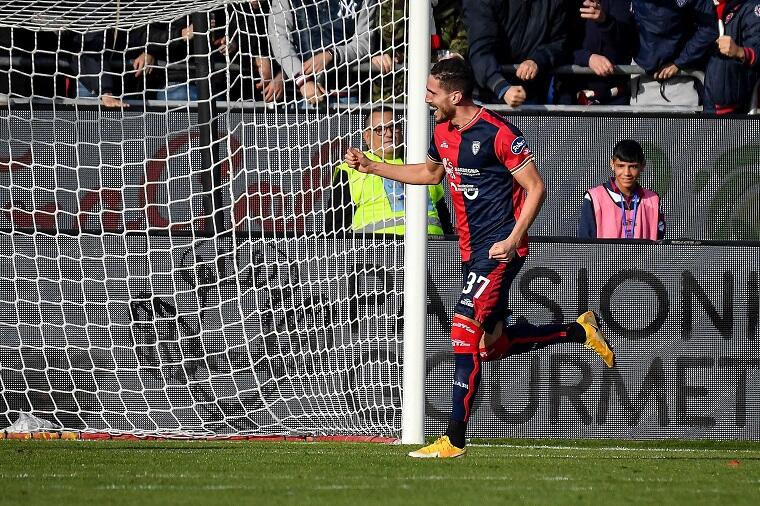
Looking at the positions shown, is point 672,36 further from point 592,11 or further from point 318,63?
point 318,63

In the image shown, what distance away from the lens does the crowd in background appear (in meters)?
8.61

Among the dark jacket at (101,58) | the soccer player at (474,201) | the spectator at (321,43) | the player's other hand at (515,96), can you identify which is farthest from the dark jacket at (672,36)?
the dark jacket at (101,58)

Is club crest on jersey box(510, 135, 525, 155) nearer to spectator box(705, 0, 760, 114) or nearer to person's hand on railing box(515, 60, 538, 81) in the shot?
person's hand on railing box(515, 60, 538, 81)

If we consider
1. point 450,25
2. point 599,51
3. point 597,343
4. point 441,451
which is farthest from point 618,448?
point 450,25

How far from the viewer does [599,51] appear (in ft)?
32.3

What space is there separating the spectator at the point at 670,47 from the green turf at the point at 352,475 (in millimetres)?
3327

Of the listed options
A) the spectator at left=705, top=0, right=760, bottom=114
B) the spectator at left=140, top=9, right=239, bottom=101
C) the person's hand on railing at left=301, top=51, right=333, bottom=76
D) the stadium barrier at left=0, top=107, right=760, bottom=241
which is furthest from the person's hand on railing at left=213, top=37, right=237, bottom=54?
the spectator at left=705, top=0, right=760, bottom=114

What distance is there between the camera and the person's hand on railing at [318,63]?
850cm

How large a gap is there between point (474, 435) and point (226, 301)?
6.62 feet

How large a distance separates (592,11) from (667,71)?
770 millimetres

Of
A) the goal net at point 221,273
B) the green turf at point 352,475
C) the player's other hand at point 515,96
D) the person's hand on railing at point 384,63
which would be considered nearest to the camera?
the green turf at point 352,475

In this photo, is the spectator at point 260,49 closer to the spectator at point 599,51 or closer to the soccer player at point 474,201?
the soccer player at point 474,201

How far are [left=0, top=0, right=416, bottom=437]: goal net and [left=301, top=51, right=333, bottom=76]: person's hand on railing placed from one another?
1cm

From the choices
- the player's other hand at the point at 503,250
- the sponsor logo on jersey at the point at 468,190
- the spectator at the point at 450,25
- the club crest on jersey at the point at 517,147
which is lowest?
the player's other hand at the point at 503,250
